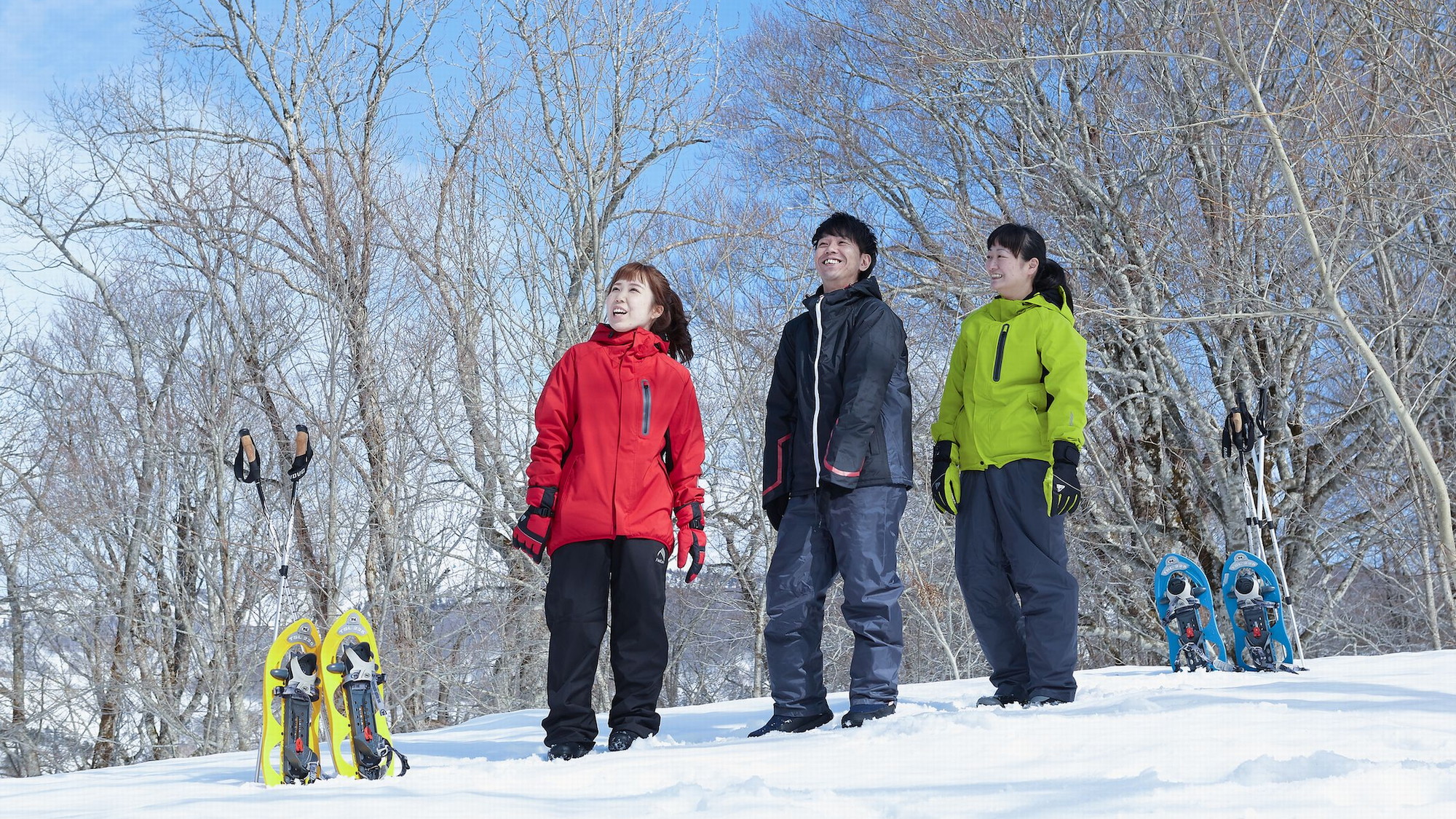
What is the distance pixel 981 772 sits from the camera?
2.17 metres

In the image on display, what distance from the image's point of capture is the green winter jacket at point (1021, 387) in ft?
11.1

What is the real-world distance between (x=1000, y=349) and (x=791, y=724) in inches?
55.8

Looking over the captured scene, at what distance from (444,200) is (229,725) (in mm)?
6651

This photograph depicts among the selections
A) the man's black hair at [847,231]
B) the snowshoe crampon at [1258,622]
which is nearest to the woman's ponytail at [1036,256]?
the man's black hair at [847,231]

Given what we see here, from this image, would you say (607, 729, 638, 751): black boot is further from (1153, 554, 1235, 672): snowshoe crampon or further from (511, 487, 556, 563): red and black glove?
(1153, 554, 1235, 672): snowshoe crampon

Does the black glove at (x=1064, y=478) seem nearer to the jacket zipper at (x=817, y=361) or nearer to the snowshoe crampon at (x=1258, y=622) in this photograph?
the jacket zipper at (x=817, y=361)

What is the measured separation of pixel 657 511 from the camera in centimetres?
324

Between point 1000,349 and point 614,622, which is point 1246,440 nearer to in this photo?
point 1000,349

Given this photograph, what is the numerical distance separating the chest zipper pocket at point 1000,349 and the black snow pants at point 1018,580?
31 centimetres

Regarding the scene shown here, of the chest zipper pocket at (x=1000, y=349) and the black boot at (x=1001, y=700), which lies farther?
the chest zipper pocket at (x=1000, y=349)

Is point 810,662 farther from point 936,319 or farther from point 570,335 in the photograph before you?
point 570,335

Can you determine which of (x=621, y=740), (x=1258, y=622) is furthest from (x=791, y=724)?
(x=1258, y=622)

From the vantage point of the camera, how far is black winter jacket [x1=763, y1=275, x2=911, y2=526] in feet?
10.6

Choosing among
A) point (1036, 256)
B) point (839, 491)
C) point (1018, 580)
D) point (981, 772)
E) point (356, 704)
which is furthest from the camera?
point (1036, 256)
